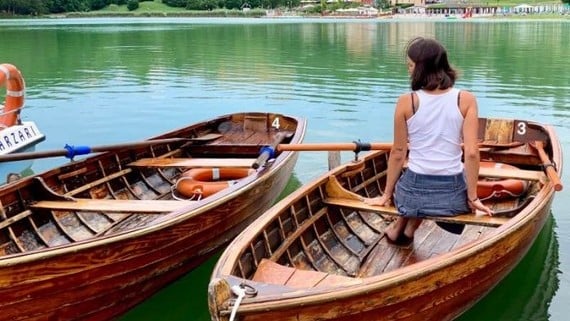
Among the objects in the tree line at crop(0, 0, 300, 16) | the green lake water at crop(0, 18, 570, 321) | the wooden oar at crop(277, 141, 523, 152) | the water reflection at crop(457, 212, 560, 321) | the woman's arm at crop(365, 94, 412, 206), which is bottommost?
the water reflection at crop(457, 212, 560, 321)

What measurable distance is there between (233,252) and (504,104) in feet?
51.0

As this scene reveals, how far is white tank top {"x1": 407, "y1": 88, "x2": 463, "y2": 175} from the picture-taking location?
5137 mm

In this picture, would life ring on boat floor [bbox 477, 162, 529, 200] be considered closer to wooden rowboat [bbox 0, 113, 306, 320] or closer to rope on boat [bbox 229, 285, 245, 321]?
wooden rowboat [bbox 0, 113, 306, 320]

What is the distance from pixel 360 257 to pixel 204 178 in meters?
2.79

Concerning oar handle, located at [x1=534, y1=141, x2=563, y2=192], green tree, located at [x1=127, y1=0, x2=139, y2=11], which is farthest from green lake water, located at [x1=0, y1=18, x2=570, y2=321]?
green tree, located at [x1=127, y1=0, x2=139, y2=11]

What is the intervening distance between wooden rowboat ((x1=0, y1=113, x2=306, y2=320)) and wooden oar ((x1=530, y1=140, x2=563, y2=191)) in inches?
119

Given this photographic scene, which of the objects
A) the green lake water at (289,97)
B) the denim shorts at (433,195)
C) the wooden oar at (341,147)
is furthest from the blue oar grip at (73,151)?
the denim shorts at (433,195)

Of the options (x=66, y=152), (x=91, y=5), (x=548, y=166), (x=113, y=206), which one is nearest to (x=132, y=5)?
(x=91, y=5)

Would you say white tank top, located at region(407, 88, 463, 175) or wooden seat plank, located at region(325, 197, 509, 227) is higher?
white tank top, located at region(407, 88, 463, 175)

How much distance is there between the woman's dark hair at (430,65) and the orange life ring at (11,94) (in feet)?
29.4

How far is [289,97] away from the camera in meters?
20.5

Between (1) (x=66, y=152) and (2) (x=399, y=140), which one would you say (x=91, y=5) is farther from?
(2) (x=399, y=140)

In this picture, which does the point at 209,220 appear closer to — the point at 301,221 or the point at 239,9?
the point at 301,221

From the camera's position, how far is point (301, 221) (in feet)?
21.1
